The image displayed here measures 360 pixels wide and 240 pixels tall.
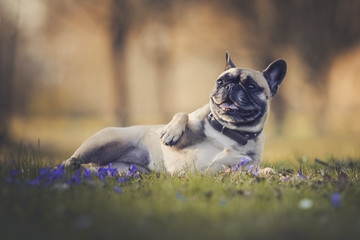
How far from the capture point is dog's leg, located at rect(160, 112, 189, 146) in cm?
351

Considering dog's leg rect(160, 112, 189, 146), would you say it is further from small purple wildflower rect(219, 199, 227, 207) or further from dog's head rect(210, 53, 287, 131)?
small purple wildflower rect(219, 199, 227, 207)

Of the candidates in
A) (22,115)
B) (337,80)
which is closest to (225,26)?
(337,80)

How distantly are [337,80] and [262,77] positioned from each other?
10935 millimetres

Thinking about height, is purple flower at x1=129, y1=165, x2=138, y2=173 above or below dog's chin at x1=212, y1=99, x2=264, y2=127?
below

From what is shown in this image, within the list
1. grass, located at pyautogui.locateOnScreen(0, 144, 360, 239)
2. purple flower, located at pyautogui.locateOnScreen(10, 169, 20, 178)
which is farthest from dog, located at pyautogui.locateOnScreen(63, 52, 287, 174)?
purple flower, located at pyautogui.locateOnScreen(10, 169, 20, 178)

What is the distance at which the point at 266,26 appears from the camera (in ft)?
45.4

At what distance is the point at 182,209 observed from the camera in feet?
7.44

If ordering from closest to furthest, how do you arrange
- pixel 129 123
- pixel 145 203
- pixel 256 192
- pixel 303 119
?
pixel 145 203 < pixel 256 192 < pixel 129 123 < pixel 303 119

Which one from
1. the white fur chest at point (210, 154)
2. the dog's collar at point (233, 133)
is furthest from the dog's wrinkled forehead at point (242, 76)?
the white fur chest at point (210, 154)

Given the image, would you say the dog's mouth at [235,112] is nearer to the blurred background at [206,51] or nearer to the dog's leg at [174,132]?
the dog's leg at [174,132]

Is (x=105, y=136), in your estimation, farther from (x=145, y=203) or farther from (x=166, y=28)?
(x=166, y=28)

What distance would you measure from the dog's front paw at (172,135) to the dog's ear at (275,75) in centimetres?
129

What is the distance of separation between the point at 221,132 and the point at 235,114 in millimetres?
264

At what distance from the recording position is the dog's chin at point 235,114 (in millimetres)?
3555
